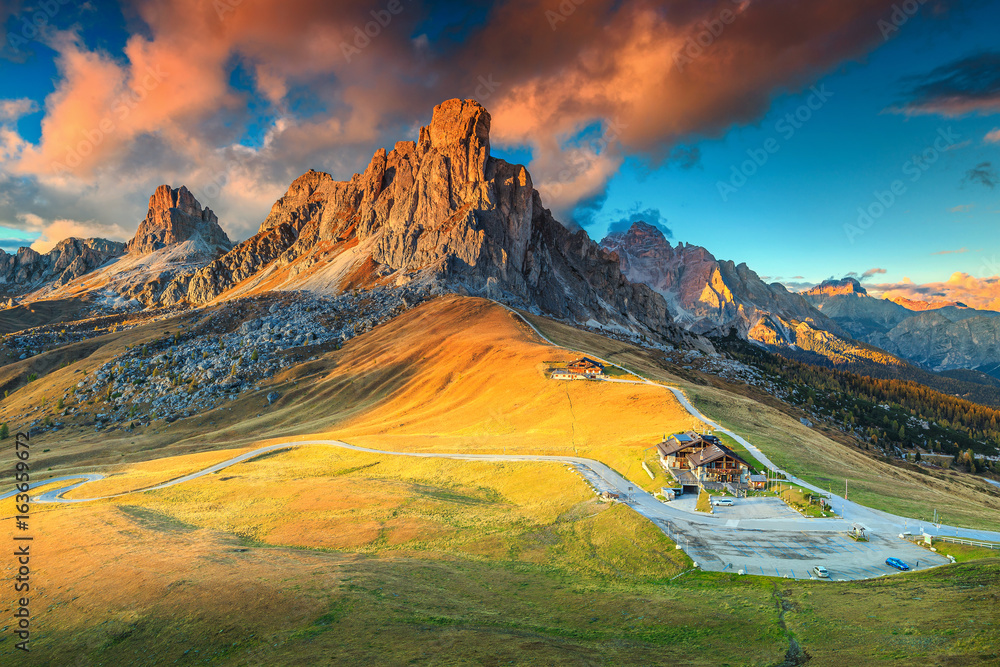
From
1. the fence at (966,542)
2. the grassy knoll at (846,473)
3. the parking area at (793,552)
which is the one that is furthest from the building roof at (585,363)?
the fence at (966,542)

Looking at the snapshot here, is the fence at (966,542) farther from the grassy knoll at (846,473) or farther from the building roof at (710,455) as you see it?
the building roof at (710,455)

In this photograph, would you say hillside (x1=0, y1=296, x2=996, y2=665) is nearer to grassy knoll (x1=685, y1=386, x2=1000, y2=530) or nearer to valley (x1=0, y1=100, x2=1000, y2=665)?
valley (x1=0, y1=100, x2=1000, y2=665)

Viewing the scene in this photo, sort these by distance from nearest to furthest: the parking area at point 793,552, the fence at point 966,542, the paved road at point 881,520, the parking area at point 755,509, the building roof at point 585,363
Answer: the parking area at point 793,552
the fence at point 966,542
the paved road at point 881,520
the parking area at point 755,509
the building roof at point 585,363

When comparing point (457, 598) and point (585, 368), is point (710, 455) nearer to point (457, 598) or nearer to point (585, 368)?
point (457, 598)

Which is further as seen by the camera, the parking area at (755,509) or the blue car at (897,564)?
the parking area at (755,509)

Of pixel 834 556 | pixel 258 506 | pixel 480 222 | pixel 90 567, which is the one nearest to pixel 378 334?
pixel 480 222

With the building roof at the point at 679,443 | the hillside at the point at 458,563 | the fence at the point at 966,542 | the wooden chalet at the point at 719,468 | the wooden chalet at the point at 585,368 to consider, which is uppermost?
the wooden chalet at the point at 585,368
